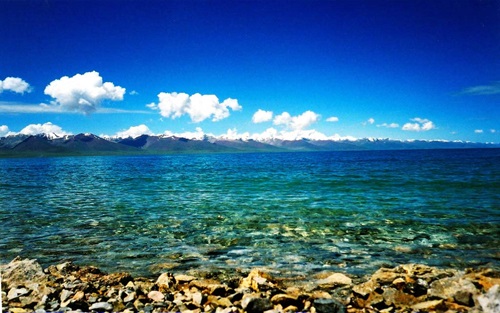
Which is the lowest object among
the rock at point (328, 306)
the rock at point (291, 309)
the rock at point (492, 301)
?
the rock at point (291, 309)

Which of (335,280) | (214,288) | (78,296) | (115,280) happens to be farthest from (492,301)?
(115,280)

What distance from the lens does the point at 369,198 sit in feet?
75.6

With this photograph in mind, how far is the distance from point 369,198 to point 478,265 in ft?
44.9

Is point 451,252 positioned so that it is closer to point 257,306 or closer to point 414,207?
point 257,306

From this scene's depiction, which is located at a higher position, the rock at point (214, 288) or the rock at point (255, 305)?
the rock at point (255, 305)

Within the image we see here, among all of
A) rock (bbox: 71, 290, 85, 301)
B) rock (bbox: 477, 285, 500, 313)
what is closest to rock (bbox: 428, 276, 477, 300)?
rock (bbox: 477, 285, 500, 313)

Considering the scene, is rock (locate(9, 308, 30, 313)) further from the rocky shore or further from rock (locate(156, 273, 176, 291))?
rock (locate(156, 273, 176, 291))

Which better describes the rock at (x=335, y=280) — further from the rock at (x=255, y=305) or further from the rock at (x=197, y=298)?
the rock at (x=197, y=298)

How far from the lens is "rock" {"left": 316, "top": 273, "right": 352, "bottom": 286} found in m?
7.84

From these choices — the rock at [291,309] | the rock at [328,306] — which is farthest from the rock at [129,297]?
the rock at [328,306]

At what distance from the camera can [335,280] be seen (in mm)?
7965

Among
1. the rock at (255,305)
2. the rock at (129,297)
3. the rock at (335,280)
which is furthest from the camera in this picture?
the rock at (335,280)

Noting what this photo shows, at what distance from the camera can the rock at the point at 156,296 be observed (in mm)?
6559

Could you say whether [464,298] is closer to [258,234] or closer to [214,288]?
[214,288]
